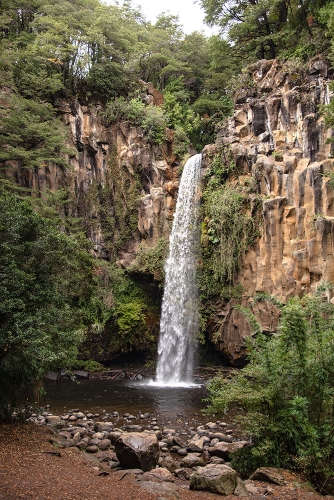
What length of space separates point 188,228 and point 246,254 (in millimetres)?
4259

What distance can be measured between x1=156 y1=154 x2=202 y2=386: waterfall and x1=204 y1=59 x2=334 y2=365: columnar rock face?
1.48m

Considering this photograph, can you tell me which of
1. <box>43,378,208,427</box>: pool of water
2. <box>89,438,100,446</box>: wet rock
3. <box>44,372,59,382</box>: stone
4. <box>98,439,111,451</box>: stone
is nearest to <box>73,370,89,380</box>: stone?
<box>43,378,208,427</box>: pool of water

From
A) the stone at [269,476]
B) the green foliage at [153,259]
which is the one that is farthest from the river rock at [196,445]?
the green foliage at [153,259]

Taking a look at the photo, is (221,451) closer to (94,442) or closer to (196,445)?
(196,445)

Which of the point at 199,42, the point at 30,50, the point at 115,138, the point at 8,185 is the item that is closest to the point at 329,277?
the point at 8,185

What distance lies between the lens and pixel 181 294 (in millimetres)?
21219

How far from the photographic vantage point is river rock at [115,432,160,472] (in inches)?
327

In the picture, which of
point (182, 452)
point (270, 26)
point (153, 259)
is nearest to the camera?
point (182, 452)

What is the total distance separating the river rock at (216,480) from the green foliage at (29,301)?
138 inches

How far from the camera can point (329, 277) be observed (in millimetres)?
14867

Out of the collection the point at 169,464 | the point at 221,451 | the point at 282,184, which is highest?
the point at 282,184

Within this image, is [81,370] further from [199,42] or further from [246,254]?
[199,42]

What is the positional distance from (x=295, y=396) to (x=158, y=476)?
3.12 metres

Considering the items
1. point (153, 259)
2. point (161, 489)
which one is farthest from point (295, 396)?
point (153, 259)
